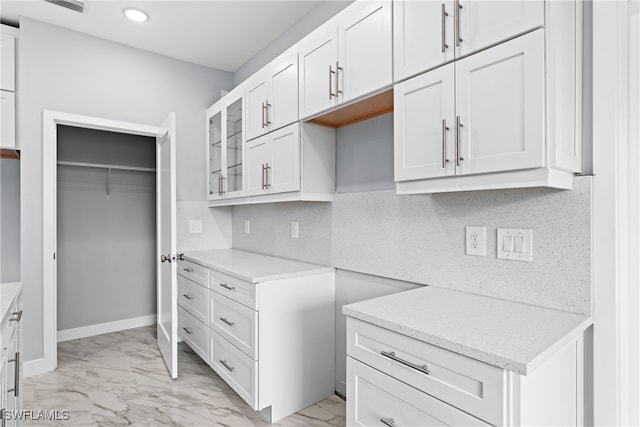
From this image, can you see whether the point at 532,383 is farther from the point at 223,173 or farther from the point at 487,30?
the point at 223,173

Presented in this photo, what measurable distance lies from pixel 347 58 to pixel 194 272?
195 cm

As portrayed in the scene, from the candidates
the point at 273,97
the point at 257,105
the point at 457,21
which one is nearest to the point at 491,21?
the point at 457,21

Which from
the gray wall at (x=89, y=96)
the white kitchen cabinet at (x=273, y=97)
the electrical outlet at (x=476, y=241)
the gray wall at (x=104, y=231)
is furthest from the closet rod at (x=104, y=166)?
the electrical outlet at (x=476, y=241)

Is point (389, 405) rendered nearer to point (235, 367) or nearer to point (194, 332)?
point (235, 367)

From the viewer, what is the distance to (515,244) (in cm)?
145

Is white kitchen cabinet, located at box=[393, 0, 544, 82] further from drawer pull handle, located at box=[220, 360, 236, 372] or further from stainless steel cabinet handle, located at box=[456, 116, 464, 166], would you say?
drawer pull handle, located at box=[220, 360, 236, 372]

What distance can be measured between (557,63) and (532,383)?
964 millimetres

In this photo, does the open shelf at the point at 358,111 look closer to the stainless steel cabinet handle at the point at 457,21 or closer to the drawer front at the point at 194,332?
the stainless steel cabinet handle at the point at 457,21

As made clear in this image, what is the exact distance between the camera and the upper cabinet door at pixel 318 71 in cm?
193

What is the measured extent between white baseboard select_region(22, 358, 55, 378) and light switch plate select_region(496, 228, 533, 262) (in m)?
3.23

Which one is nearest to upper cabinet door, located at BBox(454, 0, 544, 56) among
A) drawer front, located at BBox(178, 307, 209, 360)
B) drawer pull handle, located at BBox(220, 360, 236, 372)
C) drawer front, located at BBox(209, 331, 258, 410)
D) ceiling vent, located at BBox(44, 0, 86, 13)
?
drawer front, located at BBox(209, 331, 258, 410)

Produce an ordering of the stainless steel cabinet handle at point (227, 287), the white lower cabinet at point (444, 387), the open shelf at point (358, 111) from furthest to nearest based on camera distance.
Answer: the stainless steel cabinet handle at point (227, 287), the open shelf at point (358, 111), the white lower cabinet at point (444, 387)

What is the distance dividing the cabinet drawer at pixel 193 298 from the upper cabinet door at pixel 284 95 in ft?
4.26

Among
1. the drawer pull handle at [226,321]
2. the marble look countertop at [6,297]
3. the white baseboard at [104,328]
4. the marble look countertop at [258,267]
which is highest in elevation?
the marble look countertop at [6,297]
